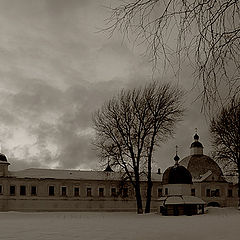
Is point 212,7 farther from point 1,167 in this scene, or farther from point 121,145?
point 1,167

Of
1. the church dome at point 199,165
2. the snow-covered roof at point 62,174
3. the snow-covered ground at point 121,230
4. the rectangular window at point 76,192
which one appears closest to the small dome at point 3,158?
the snow-covered roof at point 62,174

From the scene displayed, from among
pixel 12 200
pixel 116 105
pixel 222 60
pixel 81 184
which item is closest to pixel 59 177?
pixel 81 184

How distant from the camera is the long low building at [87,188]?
5281 centimetres

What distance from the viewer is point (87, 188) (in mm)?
56750

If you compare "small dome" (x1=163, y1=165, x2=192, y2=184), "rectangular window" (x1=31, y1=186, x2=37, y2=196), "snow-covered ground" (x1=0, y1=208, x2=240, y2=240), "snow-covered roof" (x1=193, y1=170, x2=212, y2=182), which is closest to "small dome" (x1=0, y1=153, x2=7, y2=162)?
"rectangular window" (x1=31, y1=186, x2=37, y2=196)

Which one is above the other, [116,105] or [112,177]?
[116,105]

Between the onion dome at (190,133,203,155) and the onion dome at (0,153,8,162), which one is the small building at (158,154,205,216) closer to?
the onion dome at (190,133,203,155)

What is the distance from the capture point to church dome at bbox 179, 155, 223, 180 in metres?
59.5

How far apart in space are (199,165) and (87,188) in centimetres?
1485

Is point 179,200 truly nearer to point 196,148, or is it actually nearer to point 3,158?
point 196,148

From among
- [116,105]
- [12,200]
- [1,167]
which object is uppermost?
[116,105]

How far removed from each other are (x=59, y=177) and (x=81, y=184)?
280 centimetres

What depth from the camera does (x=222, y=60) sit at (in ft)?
22.2

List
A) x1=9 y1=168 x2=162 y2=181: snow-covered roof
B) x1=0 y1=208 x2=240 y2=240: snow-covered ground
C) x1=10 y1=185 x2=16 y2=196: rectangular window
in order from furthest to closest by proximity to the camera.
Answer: x1=9 y1=168 x2=162 y2=181: snow-covered roof, x1=10 y1=185 x2=16 y2=196: rectangular window, x1=0 y1=208 x2=240 y2=240: snow-covered ground
